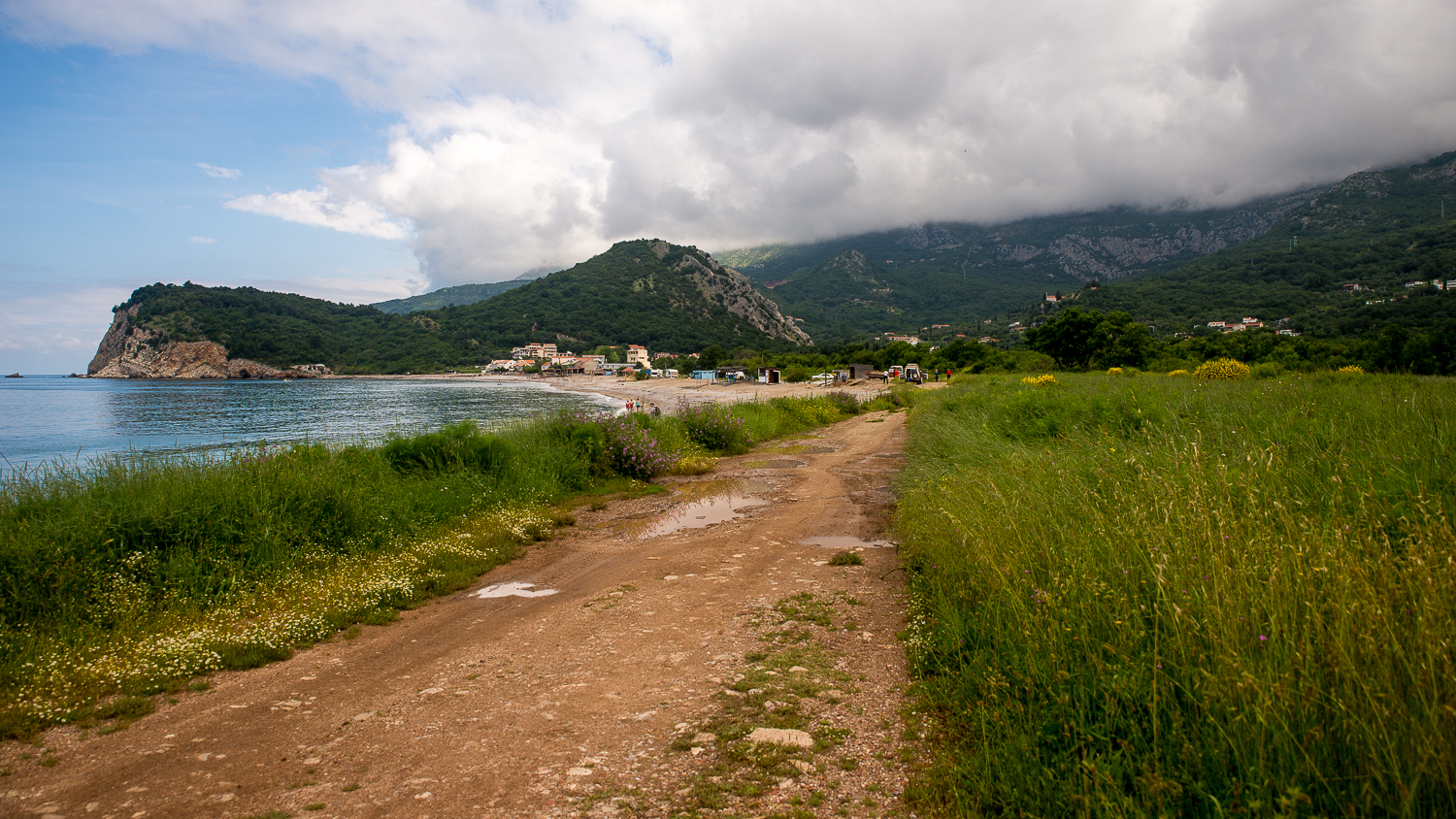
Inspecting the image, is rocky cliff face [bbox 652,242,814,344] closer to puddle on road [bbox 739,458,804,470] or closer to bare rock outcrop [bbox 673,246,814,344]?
bare rock outcrop [bbox 673,246,814,344]

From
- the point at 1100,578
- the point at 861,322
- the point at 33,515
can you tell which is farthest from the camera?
the point at 861,322

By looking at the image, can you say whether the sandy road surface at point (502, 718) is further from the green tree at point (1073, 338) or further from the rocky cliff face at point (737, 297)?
the rocky cliff face at point (737, 297)

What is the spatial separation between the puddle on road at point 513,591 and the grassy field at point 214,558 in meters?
0.41

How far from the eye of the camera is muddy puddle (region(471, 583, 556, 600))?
6.57 meters

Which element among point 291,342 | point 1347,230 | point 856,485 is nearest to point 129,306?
point 291,342

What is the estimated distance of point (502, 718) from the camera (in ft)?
12.7

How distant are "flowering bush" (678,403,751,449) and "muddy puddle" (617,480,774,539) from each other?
4.49 m

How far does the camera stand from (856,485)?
40.3 feet

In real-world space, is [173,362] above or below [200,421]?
above

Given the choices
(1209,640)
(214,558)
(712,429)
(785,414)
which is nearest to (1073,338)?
(785,414)

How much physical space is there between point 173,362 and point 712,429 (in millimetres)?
118515

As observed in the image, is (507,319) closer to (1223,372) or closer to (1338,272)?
(1223,372)

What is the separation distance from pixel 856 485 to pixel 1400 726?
10252mm

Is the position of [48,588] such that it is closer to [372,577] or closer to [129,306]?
[372,577]
